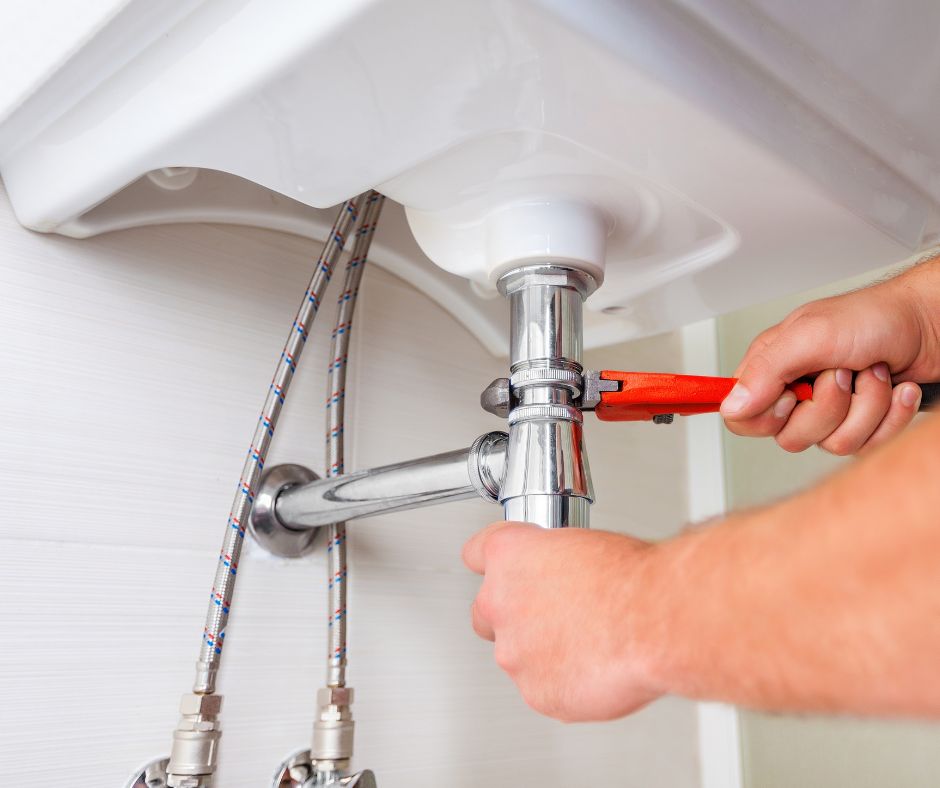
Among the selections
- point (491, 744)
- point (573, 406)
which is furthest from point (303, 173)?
point (491, 744)

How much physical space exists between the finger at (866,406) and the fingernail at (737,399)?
0.07 m

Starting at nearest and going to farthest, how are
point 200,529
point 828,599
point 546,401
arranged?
1. point 828,599
2. point 546,401
3. point 200,529

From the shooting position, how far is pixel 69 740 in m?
0.46

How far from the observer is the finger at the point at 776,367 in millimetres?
417

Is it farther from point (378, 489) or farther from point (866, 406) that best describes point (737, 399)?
point (378, 489)

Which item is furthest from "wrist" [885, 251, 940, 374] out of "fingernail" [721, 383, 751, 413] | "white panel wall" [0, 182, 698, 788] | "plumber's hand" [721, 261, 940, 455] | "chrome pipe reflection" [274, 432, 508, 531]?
"white panel wall" [0, 182, 698, 788]

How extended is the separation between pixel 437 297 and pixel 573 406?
0.94 feet

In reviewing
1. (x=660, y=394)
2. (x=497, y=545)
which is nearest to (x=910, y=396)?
(x=660, y=394)

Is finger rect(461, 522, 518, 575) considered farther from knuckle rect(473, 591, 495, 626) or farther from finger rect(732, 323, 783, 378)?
finger rect(732, 323, 783, 378)

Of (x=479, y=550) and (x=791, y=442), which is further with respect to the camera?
(x=791, y=442)

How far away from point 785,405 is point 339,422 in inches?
10.7

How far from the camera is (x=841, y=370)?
1.42 ft

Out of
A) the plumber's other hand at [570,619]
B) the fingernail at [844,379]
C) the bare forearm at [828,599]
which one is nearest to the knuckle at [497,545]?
the plumber's other hand at [570,619]

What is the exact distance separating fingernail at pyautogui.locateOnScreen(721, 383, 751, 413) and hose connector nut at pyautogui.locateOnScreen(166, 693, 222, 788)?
0.31 metres
